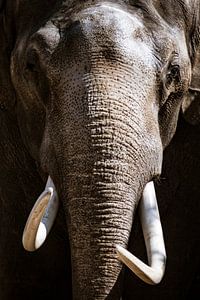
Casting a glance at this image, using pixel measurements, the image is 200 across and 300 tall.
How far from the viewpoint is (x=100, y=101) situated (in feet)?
26.0

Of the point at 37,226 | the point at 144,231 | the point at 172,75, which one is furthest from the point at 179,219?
the point at 37,226

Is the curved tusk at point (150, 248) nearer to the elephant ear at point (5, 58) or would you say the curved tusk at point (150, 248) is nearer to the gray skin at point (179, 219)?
the gray skin at point (179, 219)

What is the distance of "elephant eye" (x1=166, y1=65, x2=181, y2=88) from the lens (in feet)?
27.5

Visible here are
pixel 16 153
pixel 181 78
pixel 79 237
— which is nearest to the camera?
pixel 79 237

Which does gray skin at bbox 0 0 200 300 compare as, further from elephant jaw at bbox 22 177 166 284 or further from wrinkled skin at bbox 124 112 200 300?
wrinkled skin at bbox 124 112 200 300

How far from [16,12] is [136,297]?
164 cm

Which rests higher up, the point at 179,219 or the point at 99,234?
the point at 99,234

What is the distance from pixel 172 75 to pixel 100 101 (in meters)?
0.59

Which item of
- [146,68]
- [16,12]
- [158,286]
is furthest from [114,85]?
[158,286]

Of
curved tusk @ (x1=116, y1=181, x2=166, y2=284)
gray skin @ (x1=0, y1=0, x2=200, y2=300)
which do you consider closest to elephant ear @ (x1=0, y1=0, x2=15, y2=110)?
gray skin @ (x1=0, y1=0, x2=200, y2=300)

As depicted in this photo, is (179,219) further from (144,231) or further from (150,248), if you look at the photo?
(150,248)

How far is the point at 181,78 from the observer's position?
27.8 feet

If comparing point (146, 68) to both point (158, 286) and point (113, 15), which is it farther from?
point (158, 286)

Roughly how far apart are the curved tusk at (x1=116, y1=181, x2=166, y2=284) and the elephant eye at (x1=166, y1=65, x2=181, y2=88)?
53 centimetres
